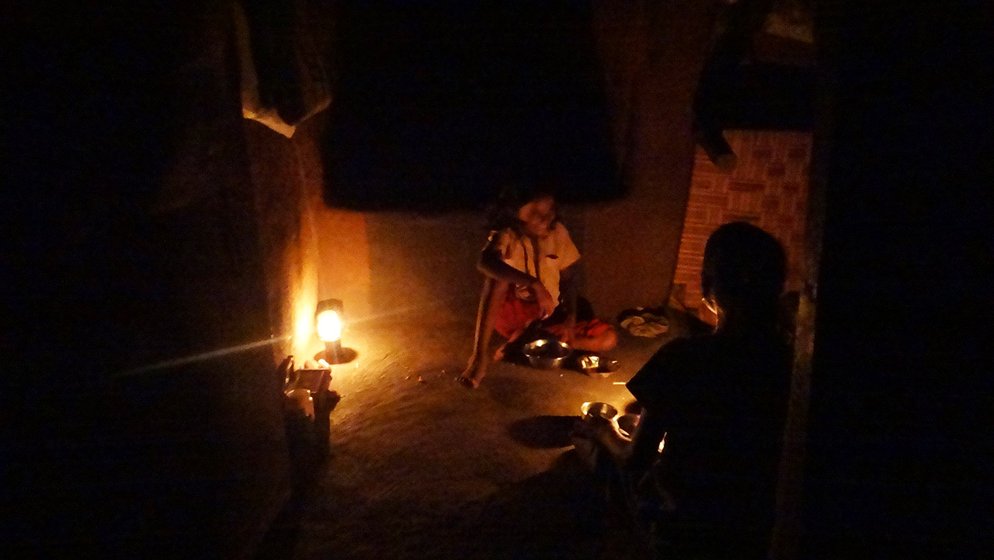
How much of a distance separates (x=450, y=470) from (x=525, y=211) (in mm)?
2213

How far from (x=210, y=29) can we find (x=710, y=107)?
2.78 metres

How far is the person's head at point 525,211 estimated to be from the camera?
5133 millimetres

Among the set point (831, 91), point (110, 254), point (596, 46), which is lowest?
point (110, 254)

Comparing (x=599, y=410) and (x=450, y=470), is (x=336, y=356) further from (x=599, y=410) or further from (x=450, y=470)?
(x=599, y=410)

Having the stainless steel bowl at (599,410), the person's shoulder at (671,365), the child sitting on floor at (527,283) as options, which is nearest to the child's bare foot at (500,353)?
the child sitting on floor at (527,283)

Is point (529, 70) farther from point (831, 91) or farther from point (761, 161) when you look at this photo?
point (831, 91)

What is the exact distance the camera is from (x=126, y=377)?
205 centimetres

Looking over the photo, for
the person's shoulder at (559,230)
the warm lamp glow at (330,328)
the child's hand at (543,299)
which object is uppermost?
the person's shoulder at (559,230)

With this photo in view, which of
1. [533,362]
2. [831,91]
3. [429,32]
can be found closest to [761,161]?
[533,362]

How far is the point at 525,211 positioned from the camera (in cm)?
516

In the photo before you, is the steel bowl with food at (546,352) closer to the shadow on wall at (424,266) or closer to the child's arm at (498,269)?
the child's arm at (498,269)

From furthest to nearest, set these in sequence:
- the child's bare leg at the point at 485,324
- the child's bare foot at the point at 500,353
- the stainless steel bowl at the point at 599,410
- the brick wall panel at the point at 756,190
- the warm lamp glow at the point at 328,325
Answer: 1. the brick wall panel at the point at 756,190
2. the child's bare foot at the point at 500,353
3. the warm lamp glow at the point at 328,325
4. the child's bare leg at the point at 485,324
5. the stainless steel bowl at the point at 599,410

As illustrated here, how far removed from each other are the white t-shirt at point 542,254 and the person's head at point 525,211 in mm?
82

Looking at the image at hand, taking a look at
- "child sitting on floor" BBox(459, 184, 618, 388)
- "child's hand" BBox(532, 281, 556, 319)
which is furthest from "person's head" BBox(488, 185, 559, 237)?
"child's hand" BBox(532, 281, 556, 319)
